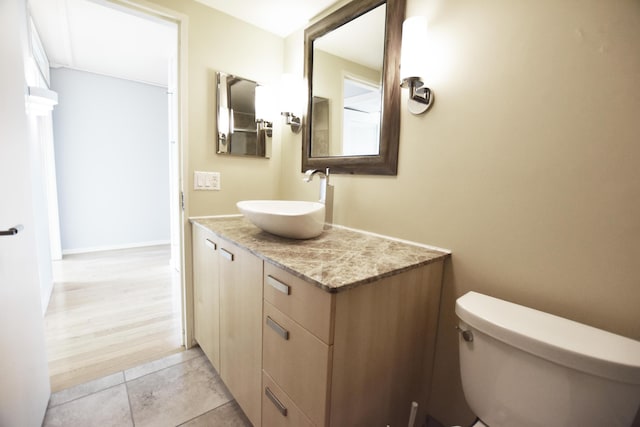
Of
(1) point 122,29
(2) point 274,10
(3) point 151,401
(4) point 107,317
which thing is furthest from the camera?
(1) point 122,29

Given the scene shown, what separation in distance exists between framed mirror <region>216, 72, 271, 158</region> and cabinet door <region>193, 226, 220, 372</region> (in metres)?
0.61

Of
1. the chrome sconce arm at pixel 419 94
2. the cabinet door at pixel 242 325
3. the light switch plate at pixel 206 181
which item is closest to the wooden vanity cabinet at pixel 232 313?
the cabinet door at pixel 242 325

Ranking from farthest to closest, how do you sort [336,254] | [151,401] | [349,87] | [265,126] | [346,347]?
1. [265,126]
2. [349,87]
3. [151,401]
4. [336,254]
5. [346,347]

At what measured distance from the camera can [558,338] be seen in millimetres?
708

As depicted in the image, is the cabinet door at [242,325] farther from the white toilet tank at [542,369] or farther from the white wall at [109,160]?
the white wall at [109,160]

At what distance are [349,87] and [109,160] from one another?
12.3ft

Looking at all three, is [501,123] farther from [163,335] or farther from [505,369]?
[163,335]

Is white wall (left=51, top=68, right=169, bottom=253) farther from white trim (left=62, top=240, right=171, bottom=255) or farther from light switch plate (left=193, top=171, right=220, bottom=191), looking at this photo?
light switch plate (left=193, top=171, right=220, bottom=191)

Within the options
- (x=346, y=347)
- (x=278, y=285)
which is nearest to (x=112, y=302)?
(x=278, y=285)

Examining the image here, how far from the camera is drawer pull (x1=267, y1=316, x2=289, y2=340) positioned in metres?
0.93

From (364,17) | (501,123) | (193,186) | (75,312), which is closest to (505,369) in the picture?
(501,123)

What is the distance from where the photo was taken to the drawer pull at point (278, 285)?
0.91 metres

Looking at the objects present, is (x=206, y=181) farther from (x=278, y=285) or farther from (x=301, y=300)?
(x=301, y=300)

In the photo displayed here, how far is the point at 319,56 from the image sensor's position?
1.70 m
